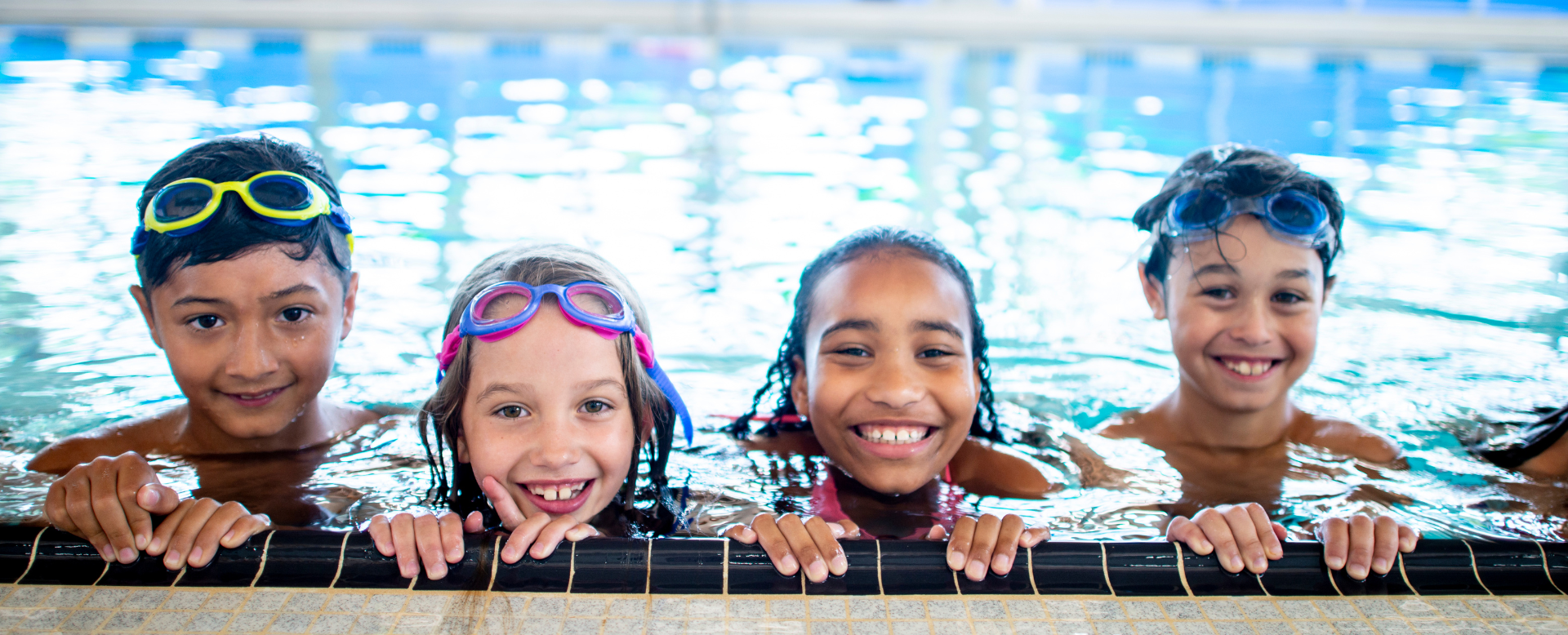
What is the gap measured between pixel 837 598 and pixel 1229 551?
772mm

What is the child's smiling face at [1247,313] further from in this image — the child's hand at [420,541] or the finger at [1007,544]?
the child's hand at [420,541]

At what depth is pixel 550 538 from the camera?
6.76 feet

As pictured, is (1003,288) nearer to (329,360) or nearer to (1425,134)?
(329,360)

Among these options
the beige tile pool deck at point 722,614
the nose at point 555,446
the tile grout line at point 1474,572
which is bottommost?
the beige tile pool deck at point 722,614

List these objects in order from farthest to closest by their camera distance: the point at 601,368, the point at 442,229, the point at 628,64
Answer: the point at 628,64
the point at 442,229
the point at 601,368

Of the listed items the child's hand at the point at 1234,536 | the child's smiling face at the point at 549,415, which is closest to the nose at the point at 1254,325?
the child's hand at the point at 1234,536

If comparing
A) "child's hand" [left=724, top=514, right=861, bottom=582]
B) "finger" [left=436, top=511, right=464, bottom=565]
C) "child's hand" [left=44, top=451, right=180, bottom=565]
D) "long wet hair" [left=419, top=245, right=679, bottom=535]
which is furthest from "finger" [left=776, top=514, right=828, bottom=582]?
"child's hand" [left=44, top=451, right=180, bottom=565]

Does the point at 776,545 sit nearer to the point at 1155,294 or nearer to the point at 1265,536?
the point at 1265,536

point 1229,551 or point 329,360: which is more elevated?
point 329,360

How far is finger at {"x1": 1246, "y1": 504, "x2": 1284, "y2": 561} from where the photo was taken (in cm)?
210

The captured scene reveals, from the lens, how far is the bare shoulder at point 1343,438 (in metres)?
3.43

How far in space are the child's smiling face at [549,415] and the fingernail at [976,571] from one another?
81cm

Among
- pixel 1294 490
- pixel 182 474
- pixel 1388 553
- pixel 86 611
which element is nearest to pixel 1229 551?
pixel 1388 553

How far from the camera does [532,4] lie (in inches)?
542
